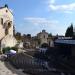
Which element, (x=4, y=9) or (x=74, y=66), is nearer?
(x=74, y=66)

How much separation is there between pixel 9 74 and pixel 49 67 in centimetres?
699

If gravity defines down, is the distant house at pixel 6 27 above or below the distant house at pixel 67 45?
above

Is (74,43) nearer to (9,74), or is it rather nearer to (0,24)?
(9,74)

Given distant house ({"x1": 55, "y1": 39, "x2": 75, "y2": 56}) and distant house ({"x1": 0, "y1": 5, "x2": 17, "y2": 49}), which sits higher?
distant house ({"x1": 0, "y1": 5, "x2": 17, "y2": 49})

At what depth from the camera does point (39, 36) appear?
118 meters

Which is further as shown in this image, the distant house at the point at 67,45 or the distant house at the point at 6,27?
the distant house at the point at 6,27

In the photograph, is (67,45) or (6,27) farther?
(6,27)

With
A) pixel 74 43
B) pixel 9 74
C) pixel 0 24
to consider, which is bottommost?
pixel 9 74

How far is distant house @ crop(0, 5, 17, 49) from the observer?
240 feet

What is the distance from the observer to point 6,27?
75.8m

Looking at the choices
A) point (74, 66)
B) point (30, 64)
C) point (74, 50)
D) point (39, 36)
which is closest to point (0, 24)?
point (74, 50)

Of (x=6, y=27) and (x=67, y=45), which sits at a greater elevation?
(x=6, y=27)

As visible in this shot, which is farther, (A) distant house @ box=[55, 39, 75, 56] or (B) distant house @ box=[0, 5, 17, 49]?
(B) distant house @ box=[0, 5, 17, 49]

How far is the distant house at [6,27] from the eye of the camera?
73275mm
